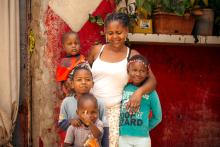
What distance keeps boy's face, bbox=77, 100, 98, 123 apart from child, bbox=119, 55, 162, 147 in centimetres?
42

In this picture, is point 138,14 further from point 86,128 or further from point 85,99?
point 86,128

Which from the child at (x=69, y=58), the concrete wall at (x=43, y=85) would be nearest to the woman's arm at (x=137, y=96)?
the child at (x=69, y=58)

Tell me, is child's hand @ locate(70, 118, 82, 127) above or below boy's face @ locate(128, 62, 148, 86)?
below

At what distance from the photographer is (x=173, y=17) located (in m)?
5.11

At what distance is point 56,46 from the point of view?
5043 millimetres

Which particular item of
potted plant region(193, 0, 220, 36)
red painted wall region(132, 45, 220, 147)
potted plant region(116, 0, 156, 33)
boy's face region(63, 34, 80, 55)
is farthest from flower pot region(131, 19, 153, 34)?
boy's face region(63, 34, 80, 55)

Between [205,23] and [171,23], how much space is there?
0.44 m

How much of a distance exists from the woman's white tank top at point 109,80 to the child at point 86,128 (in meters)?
0.32

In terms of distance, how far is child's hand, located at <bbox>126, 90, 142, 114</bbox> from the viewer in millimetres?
4105

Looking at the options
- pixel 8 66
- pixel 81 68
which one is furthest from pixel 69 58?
pixel 8 66

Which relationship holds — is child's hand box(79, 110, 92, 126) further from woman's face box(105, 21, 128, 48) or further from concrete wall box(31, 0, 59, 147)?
concrete wall box(31, 0, 59, 147)

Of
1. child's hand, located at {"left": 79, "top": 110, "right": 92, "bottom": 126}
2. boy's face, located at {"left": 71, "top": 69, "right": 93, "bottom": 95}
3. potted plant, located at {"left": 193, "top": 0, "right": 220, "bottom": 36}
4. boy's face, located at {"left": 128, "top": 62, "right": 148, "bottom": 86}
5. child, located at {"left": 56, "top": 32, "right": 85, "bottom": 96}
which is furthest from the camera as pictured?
potted plant, located at {"left": 193, "top": 0, "right": 220, "bottom": 36}

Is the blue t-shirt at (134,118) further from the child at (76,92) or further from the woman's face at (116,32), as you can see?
the woman's face at (116,32)

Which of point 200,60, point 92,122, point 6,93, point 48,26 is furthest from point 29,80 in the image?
point 200,60
